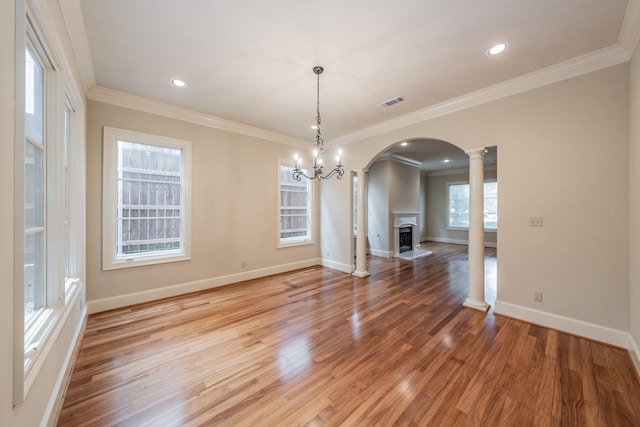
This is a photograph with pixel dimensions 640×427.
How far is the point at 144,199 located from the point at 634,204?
5.64m

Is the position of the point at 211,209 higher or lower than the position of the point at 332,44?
lower

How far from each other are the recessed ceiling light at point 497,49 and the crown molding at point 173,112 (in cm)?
359

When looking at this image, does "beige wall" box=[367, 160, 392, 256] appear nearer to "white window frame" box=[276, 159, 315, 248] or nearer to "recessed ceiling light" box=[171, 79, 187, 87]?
"white window frame" box=[276, 159, 315, 248]

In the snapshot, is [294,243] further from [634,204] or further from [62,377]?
[634,204]

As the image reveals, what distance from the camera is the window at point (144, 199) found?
3320 mm

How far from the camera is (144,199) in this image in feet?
12.0

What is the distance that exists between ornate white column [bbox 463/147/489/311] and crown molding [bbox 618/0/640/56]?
1.43 meters

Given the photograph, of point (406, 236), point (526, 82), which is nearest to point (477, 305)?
point (526, 82)

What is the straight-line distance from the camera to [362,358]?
2.27m

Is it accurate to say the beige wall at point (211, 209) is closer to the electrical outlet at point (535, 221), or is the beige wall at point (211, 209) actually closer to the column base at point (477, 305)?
the column base at point (477, 305)

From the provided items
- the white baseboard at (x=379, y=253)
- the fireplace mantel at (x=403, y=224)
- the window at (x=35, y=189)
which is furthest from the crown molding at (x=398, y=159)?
the window at (x=35, y=189)

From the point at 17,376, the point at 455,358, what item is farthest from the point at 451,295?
the point at 17,376

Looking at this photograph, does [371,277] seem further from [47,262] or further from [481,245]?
[47,262]

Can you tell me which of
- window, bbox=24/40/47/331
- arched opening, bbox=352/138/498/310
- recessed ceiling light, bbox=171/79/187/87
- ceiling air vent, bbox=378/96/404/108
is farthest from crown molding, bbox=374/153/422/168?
window, bbox=24/40/47/331
